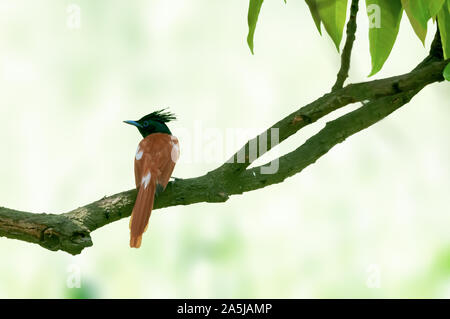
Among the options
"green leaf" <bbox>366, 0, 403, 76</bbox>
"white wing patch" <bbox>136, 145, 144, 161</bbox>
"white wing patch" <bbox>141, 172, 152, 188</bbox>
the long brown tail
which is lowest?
the long brown tail

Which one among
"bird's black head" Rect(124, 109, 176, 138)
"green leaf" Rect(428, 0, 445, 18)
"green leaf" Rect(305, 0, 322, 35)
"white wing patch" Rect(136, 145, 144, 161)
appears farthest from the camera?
"bird's black head" Rect(124, 109, 176, 138)

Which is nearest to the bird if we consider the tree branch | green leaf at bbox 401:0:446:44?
the tree branch

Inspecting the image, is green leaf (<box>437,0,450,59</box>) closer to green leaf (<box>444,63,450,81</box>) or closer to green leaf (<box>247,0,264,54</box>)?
green leaf (<box>444,63,450,81</box>)

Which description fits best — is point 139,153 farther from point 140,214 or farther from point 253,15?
point 253,15

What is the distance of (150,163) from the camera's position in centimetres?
313

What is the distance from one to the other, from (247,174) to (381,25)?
915 millimetres

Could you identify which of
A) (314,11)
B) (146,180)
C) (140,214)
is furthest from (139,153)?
(314,11)

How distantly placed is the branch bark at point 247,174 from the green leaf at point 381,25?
0.17m

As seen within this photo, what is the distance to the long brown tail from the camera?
283 centimetres

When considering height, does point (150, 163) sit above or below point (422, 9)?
below

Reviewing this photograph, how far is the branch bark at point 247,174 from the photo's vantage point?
2688 mm
